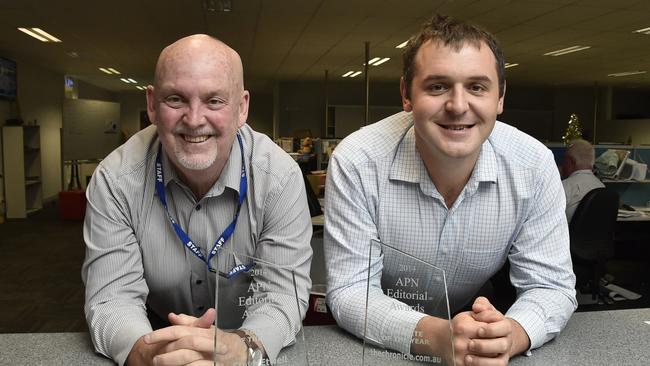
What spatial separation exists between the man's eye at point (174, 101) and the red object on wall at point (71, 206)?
8792 millimetres

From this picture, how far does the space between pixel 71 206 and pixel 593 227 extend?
8.44m

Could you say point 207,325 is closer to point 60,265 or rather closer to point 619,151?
point 619,151

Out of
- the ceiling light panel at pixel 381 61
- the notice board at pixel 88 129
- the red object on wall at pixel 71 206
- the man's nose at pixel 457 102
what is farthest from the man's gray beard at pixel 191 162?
the notice board at pixel 88 129

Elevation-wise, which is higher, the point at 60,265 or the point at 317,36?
the point at 317,36

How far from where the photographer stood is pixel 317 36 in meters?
8.50

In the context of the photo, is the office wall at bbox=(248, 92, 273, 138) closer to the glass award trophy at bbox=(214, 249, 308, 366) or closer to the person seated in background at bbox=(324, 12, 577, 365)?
the person seated in background at bbox=(324, 12, 577, 365)

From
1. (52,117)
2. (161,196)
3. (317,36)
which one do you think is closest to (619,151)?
(317,36)

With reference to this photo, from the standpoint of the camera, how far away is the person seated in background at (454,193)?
4.16ft

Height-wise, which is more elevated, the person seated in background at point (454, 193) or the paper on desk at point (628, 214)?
the person seated in background at point (454, 193)

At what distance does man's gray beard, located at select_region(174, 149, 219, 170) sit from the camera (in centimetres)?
131

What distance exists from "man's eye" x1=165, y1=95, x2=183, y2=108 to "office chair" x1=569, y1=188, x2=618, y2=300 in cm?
331

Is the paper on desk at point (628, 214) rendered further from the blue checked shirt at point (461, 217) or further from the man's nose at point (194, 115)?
the man's nose at point (194, 115)

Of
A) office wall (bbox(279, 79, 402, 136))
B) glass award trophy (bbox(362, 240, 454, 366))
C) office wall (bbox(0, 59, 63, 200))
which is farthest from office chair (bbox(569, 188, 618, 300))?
office wall (bbox(279, 79, 402, 136))

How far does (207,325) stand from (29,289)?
5.01 meters
